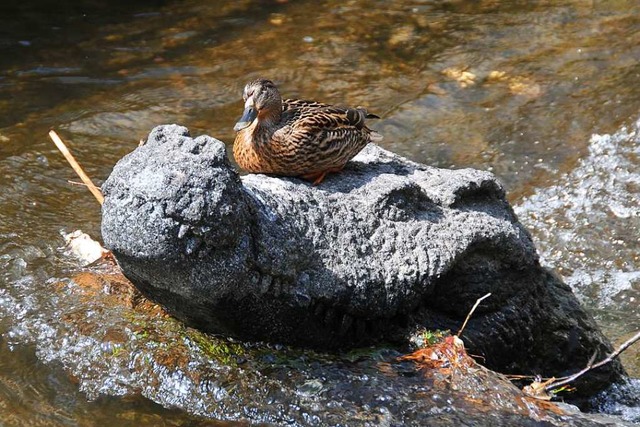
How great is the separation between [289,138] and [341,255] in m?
0.77

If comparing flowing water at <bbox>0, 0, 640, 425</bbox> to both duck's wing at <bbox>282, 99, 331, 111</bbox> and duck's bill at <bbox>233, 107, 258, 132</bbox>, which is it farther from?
duck's wing at <bbox>282, 99, 331, 111</bbox>

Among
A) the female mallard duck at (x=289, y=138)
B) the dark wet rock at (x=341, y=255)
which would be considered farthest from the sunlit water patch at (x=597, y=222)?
the female mallard duck at (x=289, y=138)

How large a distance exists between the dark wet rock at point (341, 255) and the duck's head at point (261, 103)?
417 mm

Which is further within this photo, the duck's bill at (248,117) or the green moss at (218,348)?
the duck's bill at (248,117)

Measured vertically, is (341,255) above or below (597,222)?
above

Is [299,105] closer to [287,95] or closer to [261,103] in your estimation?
[261,103]

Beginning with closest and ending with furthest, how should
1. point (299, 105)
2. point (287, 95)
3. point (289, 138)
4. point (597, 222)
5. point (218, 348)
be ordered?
point (218, 348) < point (289, 138) < point (299, 105) < point (597, 222) < point (287, 95)

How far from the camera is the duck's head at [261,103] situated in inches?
171

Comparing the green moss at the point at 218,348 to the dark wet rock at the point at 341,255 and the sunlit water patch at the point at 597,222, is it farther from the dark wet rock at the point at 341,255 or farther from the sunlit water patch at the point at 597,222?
the sunlit water patch at the point at 597,222

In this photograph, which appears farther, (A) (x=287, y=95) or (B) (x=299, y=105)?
(A) (x=287, y=95)

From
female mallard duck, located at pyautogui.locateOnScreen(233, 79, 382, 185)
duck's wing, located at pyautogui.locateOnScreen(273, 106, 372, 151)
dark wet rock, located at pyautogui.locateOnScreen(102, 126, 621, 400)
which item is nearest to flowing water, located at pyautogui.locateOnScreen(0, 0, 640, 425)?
dark wet rock, located at pyautogui.locateOnScreen(102, 126, 621, 400)

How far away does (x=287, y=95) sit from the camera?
824 centimetres

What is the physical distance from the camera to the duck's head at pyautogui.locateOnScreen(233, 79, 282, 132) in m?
4.34

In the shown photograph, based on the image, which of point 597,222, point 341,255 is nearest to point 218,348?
point 341,255
